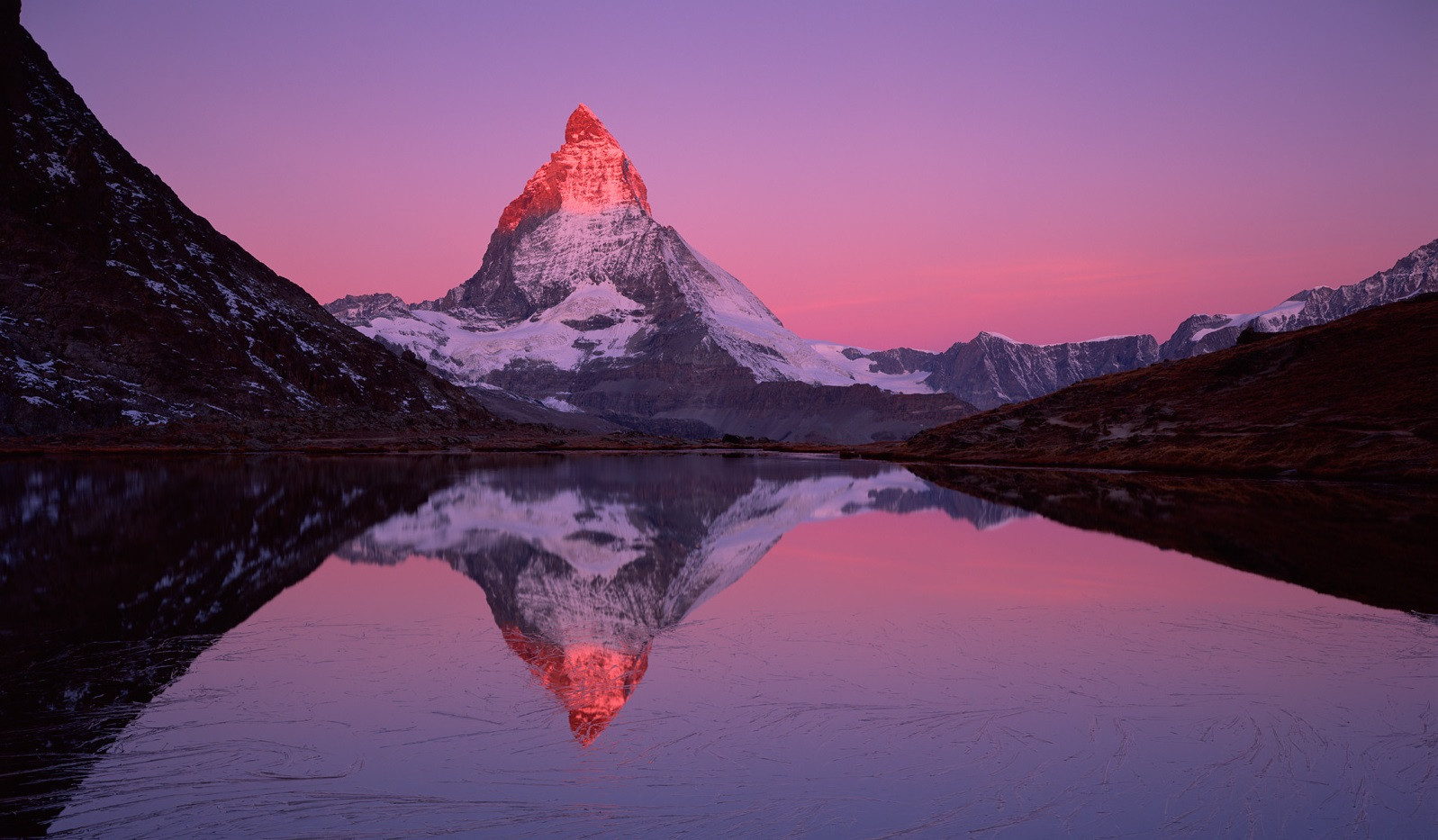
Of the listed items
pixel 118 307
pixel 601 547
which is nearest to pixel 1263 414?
pixel 601 547

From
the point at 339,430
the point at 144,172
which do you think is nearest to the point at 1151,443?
the point at 339,430

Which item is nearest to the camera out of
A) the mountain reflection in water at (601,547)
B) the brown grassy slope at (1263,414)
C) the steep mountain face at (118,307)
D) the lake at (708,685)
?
the lake at (708,685)

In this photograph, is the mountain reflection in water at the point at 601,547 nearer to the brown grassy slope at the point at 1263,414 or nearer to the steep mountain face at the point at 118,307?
the brown grassy slope at the point at 1263,414

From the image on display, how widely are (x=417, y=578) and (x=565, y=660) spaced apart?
10248 mm

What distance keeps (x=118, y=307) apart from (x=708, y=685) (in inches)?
6446

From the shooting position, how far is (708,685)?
50.5 ft

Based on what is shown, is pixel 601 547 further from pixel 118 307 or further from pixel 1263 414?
pixel 118 307

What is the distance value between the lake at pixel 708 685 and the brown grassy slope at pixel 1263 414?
151ft

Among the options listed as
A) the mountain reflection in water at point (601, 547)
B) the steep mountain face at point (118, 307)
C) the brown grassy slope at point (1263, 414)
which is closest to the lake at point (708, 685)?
the mountain reflection in water at point (601, 547)

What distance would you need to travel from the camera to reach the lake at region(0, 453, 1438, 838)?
34.7 feet

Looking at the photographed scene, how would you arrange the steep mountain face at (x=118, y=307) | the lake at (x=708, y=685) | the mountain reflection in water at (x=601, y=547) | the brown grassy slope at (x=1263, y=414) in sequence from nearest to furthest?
1. the lake at (x=708, y=685)
2. the mountain reflection in water at (x=601, y=547)
3. the brown grassy slope at (x=1263, y=414)
4. the steep mountain face at (x=118, y=307)

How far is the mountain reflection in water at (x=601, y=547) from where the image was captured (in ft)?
56.8

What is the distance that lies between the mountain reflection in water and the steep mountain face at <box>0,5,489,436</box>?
92.9 metres

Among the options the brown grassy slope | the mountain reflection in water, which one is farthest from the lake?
the brown grassy slope
